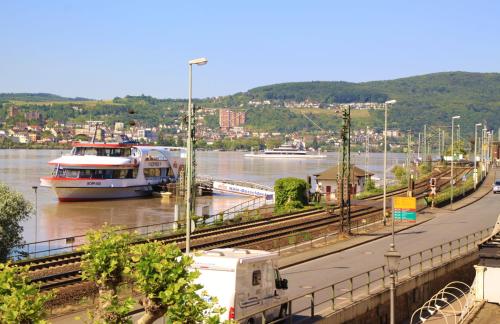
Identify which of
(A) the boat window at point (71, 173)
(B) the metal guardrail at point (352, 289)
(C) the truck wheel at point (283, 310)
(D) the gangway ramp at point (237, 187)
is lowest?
(D) the gangway ramp at point (237, 187)

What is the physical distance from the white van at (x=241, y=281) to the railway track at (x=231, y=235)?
8957mm

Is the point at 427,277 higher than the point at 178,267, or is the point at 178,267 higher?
the point at 178,267

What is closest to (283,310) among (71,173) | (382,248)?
(382,248)

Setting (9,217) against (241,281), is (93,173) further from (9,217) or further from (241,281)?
(241,281)

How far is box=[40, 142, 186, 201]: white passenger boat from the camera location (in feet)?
271

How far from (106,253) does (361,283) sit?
46.0ft

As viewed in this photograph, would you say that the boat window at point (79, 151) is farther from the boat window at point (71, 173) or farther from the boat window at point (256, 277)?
the boat window at point (256, 277)

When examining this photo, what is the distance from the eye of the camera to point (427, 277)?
27891mm

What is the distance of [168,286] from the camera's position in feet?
39.7

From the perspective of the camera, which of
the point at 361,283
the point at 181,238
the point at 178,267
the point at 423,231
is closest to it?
the point at 178,267

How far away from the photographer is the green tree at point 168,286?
39.1 feet

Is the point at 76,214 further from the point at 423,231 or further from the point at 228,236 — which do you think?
the point at 423,231

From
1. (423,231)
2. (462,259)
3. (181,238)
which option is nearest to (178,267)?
(462,259)

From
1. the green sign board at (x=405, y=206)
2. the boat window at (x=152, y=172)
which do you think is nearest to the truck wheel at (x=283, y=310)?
the green sign board at (x=405, y=206)
